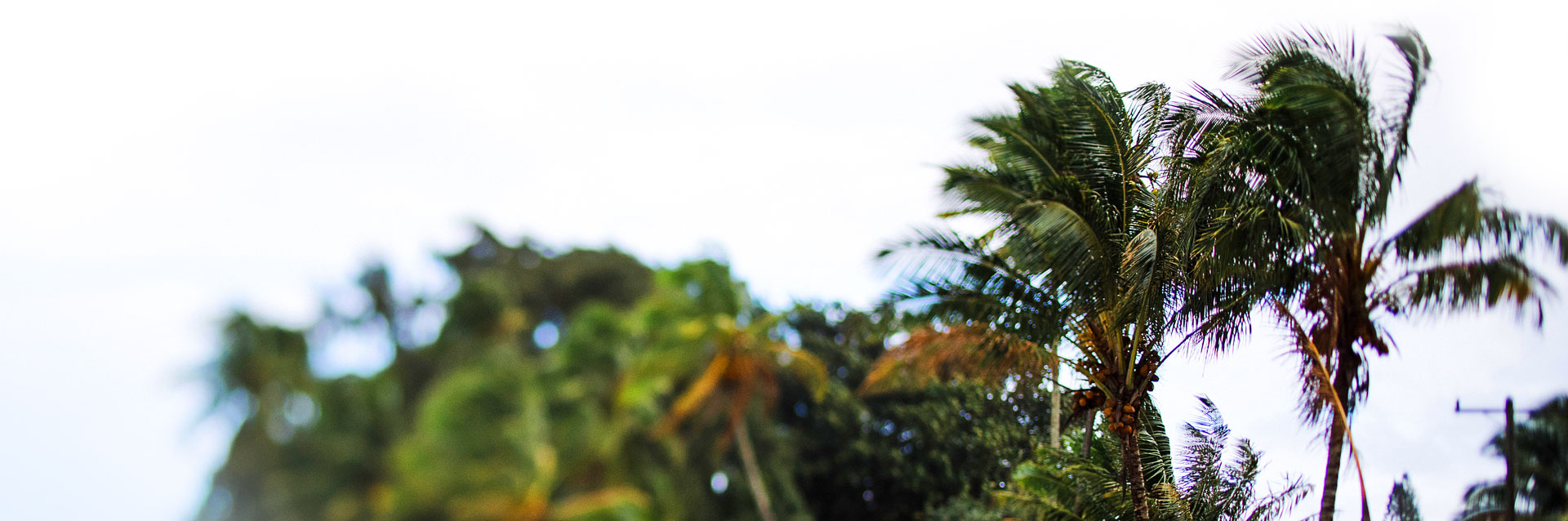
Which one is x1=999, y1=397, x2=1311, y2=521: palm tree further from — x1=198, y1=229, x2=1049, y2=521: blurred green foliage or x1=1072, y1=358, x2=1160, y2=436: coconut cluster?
x1=198, y1=229, x2=1049, y2=521: blurred green foliage

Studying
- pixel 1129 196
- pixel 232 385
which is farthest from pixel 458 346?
pixel 1129 196

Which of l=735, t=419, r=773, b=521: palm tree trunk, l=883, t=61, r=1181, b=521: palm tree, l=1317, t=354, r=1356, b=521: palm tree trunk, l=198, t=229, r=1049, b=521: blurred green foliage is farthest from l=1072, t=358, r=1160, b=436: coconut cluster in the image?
l=735, t=419, r=773, b=521: palm tree trunk

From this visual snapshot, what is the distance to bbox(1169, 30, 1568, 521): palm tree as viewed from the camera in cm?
823

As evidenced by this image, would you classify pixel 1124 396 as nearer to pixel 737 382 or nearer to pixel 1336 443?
pixel 1336 443

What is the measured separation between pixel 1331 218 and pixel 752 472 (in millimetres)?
5937

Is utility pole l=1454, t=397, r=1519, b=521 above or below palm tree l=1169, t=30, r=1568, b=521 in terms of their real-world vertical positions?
below

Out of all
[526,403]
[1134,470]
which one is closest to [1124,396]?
[1134,470]

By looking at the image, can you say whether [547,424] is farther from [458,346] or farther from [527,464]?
[458,346]

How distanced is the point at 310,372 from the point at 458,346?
22.1 inches

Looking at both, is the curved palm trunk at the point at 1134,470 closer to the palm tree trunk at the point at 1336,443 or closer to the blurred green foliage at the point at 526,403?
the palm tree trunk at the point at 1336,443

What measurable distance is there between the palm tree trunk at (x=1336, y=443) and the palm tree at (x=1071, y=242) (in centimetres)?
146

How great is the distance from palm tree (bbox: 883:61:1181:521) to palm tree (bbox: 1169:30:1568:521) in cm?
60

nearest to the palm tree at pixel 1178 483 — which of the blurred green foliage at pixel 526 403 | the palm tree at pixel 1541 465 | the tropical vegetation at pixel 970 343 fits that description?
the tropical vegetation at pixel 970 343

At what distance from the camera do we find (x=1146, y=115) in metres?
10.3
